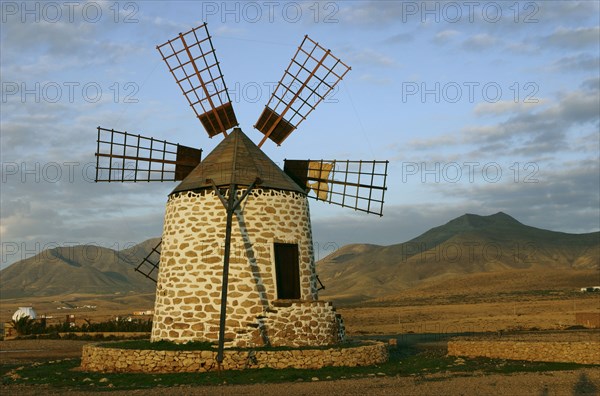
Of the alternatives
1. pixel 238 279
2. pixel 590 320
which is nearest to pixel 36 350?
pixel 238 279

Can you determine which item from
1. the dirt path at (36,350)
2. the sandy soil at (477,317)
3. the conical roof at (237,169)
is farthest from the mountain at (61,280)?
the conical roof at (237,169)

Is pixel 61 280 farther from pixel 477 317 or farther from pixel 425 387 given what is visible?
pixel 425 387

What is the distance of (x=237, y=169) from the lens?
844 inches

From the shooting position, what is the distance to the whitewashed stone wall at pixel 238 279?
19750mm

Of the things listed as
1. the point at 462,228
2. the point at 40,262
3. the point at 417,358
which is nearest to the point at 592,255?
the point at 462,228

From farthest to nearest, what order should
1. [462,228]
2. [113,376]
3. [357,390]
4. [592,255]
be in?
[462,228] < [592,255] < [113,376] < [357,390]

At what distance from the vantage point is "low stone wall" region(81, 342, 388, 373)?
17.4 meters

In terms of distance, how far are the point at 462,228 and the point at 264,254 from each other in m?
162

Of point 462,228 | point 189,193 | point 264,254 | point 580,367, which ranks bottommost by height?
point 580,367

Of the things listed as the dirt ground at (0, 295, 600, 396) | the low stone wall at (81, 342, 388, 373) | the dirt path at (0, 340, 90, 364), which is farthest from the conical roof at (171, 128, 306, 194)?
the dirt path at (0, 340, 90, 364)

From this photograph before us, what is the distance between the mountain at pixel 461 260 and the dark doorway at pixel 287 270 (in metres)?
72.0

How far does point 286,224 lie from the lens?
21344 millimetres

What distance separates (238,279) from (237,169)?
11.4 ft

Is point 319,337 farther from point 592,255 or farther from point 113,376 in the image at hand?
point 592,255
